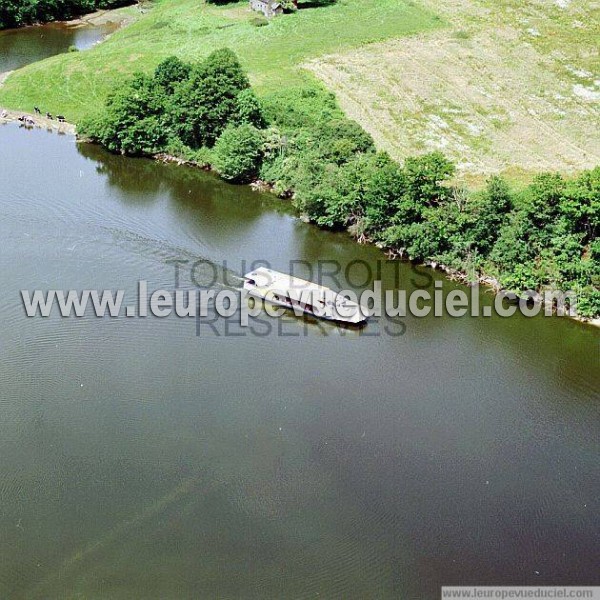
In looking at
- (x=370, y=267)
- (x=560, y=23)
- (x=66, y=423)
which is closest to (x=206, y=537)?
(x=66, y=423)

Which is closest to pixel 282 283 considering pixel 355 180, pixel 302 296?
pixel 302 296

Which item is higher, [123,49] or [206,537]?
[123,49]

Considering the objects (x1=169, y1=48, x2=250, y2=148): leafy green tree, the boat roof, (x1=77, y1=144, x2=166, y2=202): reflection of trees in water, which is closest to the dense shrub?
(x1=169, y1=48, x2=250, y2=148): leafy green tree

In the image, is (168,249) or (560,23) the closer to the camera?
(168,249)

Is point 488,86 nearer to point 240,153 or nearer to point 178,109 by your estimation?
point 240,153

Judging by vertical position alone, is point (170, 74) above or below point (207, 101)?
above

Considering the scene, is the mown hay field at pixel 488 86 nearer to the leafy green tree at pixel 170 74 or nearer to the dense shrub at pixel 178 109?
the dense shrub at pixel 178 109

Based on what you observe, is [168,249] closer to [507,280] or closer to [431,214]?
[431,214]
